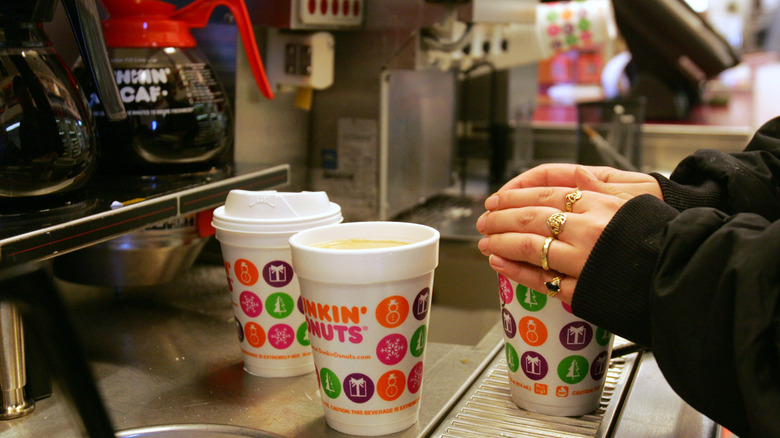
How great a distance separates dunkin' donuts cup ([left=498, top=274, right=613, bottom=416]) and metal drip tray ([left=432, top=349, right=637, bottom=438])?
2cm

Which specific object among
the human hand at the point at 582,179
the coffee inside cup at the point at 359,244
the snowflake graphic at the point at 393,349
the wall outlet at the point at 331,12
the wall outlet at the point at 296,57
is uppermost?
the wall outlet at the point at 331,12

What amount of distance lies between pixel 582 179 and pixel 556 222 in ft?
0.35

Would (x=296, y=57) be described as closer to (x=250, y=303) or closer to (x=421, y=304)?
(x=250, y=303)

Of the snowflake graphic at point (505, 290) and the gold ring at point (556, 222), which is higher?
the gold ring at point (556, 222)

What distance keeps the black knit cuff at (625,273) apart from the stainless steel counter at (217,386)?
0.16 metres

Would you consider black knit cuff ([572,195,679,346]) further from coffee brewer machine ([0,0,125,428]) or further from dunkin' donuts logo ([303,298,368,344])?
coffee brewer machine ([0,0,125,428])

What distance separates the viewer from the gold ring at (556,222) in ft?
2.47

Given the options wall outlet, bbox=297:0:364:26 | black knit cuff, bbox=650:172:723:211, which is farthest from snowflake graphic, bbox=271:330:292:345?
wall outlet, bbox=297:0:364:26

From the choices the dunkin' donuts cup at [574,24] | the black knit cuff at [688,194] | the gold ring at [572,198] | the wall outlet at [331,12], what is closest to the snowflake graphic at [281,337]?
the gold ring at [572,198]

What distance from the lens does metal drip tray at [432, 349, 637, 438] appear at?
0.78 m

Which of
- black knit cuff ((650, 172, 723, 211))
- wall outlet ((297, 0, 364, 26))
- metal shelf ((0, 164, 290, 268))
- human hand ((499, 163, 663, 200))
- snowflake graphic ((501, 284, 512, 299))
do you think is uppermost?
wall outlet ((297, 0, 364, 26))

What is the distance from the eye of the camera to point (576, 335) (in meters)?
0.77

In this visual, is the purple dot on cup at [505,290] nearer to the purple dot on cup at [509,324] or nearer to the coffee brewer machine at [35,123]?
the purple dot on cup at [509,324]

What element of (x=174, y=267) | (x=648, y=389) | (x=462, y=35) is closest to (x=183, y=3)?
(x=174, y=267)
